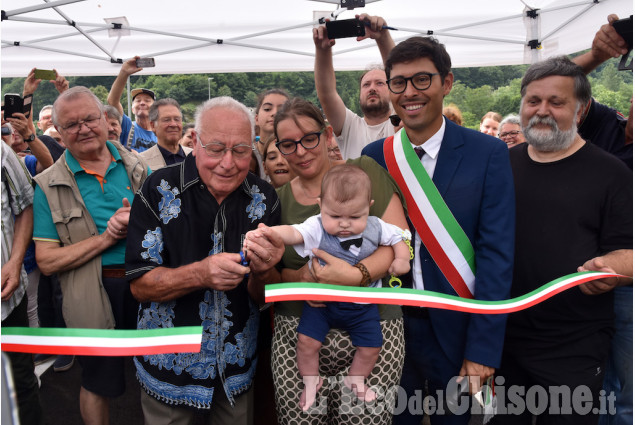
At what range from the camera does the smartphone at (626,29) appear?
2570 mm

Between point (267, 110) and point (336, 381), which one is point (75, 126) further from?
point (336, 381)

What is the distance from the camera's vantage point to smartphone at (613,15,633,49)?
2.57 meters

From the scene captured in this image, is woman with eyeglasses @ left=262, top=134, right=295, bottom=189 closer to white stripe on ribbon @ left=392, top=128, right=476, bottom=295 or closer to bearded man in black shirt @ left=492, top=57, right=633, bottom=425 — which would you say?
white stripe on ribbon @ left=392, top=128, right=476, bottom=295

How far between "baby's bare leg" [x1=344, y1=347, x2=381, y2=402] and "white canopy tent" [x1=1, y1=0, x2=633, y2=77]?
18.7 ft

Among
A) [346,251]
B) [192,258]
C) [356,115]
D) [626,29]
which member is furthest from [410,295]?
[356,115]

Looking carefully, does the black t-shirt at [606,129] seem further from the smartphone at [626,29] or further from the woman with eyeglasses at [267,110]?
the woman with eyeglasses at [267,110]

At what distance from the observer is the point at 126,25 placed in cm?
709

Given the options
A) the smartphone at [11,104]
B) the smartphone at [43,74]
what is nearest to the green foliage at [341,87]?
the smartphone at [43,74]

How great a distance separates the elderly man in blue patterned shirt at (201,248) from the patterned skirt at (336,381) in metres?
0.25

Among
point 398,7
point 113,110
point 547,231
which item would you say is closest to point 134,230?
point 547,231

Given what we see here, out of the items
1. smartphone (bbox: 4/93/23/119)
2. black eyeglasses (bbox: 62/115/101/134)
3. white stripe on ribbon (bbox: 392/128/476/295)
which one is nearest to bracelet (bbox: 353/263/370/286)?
white stripe on ribbon (bbox: 392/128/476/295)

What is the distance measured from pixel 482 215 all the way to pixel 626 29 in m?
1.49

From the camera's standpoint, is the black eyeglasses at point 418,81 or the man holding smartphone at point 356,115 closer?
the black eyeglasses at point 418,81

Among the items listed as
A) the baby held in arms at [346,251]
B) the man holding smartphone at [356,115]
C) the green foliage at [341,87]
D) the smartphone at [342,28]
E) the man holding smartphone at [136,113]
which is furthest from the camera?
the green foliage at [341,87]
